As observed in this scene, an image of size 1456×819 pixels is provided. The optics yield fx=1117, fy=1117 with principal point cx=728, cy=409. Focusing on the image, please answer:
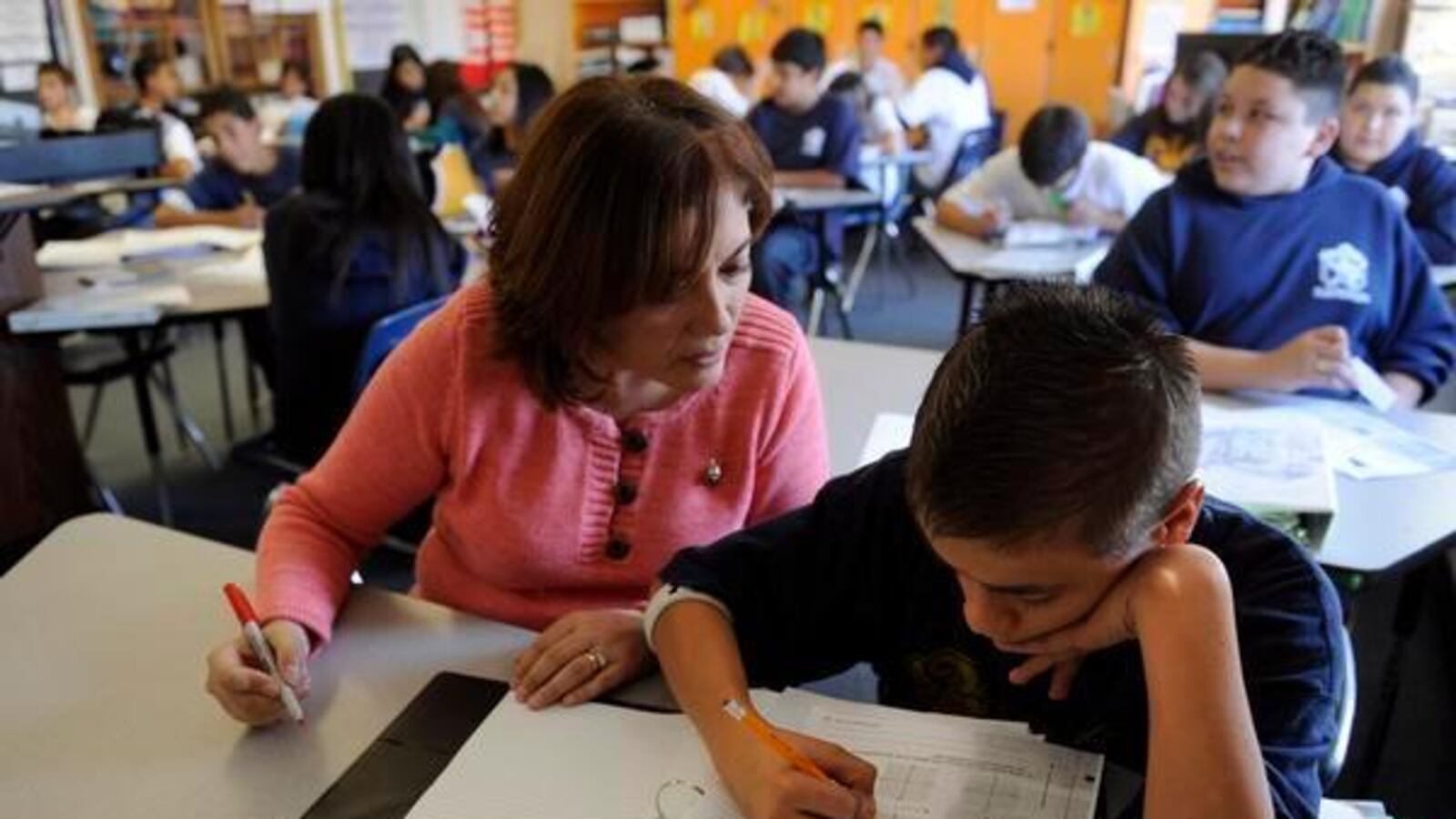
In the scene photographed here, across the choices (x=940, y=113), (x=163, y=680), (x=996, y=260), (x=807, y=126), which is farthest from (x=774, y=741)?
(x=940, y=113)

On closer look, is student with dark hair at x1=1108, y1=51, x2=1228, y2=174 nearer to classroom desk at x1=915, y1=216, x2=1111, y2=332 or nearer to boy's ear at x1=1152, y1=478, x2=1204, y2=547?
classroom desk at x1=915, y1=216, x2=1111, y2=332

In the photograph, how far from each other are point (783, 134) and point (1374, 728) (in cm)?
365

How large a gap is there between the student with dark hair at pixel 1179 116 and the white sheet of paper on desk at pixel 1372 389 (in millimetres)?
2493

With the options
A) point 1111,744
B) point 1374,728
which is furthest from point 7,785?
point 1374,728

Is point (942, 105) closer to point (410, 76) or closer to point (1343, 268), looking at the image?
point (410, 76)

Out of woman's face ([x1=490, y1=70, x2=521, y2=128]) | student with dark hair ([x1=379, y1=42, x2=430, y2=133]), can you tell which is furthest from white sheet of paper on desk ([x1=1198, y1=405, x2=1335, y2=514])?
student with dark hair ([x1=379, y1=42, x2=430, y2=133])

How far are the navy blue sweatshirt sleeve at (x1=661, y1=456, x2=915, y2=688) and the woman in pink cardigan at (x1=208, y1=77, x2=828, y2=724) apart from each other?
0.31 ft

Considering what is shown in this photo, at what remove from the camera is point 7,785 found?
2.89ft

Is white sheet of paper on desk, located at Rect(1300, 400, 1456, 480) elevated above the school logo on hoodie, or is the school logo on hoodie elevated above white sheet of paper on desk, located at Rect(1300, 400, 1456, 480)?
the school logo on hoodie

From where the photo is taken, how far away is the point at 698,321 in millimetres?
1053

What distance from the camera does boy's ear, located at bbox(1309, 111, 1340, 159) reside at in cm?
190

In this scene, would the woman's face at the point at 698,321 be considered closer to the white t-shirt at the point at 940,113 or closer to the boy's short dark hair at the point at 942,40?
the white t-shirt at the point at 940,113

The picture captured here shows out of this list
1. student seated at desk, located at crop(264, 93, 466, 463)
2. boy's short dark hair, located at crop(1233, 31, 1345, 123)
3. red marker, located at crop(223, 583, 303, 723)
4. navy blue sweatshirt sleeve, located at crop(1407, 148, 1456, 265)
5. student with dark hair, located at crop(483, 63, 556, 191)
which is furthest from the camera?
student with dark hair, located at crop(483, 63, 556, 191)

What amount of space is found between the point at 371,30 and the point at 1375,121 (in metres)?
6.19
